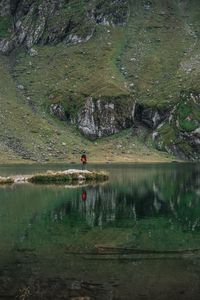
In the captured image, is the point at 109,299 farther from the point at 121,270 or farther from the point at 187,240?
the point at 187,240

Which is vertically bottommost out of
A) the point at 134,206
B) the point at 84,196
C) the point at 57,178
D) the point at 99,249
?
the point at 57,178

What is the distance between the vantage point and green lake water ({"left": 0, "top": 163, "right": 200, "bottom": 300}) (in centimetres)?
2509

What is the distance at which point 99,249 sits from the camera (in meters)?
34.4

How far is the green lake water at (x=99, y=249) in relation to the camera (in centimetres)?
2509

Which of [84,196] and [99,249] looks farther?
[84,196]

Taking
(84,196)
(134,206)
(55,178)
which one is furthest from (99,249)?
(55,178)

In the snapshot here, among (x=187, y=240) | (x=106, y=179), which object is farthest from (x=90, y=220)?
(x=106, y=179)

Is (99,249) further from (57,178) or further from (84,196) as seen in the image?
(57,178)

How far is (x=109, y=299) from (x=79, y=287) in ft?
7.71

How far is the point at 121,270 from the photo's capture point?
28.6 m

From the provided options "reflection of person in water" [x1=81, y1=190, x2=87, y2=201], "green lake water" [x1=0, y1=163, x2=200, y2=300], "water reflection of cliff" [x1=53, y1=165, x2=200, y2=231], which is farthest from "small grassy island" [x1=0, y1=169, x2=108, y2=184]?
"green lake water" [x1=0, y1=163, x2=200, y2=300]

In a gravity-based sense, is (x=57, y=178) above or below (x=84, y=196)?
below

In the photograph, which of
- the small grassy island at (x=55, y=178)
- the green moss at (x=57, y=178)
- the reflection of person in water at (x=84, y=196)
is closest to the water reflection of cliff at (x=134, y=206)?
the reflection of person in water at (x=84, y=196)

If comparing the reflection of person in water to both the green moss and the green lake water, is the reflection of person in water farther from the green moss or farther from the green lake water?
the green moss
